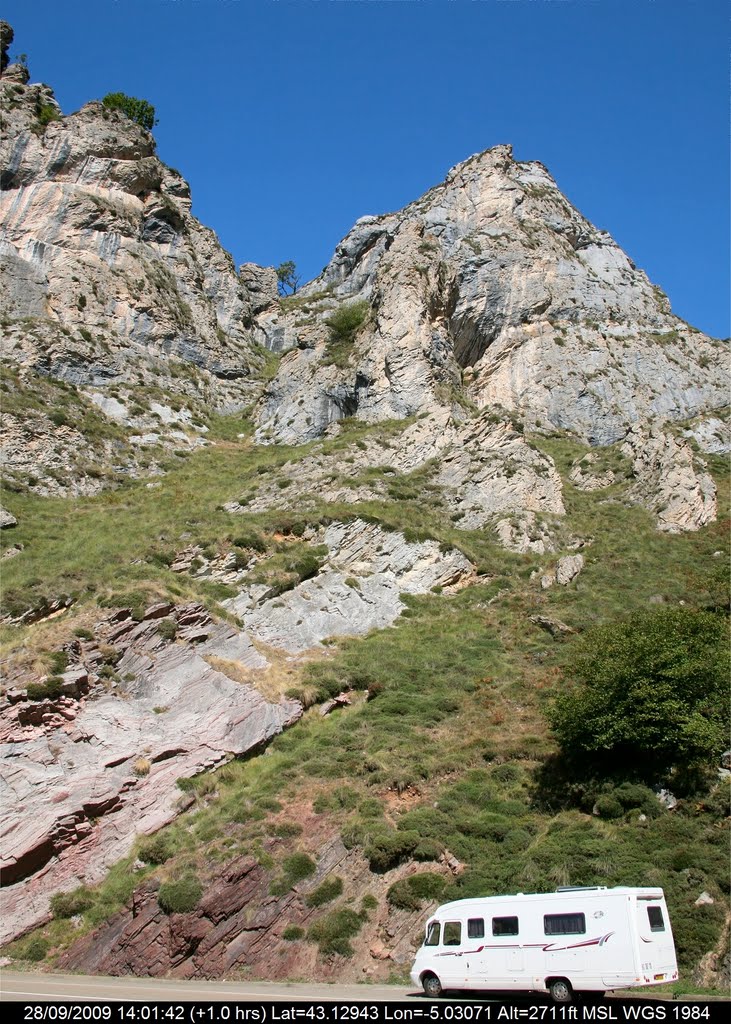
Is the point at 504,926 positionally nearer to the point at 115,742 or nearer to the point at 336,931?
the point at 336,931

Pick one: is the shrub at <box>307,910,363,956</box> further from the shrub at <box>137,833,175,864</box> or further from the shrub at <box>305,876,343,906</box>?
the shrub at <box>137,833,175,864</box>

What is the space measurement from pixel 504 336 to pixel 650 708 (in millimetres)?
48842

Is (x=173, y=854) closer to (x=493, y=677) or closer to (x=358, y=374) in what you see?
(x=493, y=677)

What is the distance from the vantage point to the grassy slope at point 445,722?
17.3m

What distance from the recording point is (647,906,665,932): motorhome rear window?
12.7m

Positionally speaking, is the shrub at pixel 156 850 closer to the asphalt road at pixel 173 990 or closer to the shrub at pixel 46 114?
the asphalt road at pixel 173 990

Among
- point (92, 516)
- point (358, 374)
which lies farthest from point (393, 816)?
point (358, 374)

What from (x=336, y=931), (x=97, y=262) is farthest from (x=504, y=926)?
(x=97, y=262)

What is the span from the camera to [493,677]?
2794 centimetres

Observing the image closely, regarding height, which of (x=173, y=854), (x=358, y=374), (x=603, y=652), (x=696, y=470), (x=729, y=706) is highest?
(x=358, y=374)

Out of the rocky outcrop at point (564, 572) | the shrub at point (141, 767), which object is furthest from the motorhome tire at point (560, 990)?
the rocky outcrop at point (564, 572)

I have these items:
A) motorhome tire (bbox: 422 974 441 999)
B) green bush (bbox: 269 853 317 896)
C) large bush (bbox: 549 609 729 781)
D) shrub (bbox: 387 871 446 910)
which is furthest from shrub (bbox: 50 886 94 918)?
large bush (bbox: 549 609 729 781)

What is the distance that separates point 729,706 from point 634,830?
5.19m

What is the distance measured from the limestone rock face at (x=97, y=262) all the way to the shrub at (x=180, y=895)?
45648mm
